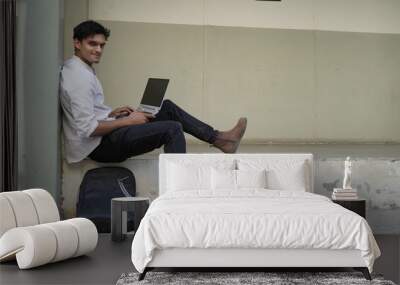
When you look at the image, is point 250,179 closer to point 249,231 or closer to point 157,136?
point 157,136

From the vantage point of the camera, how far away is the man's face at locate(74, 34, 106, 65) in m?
6.20

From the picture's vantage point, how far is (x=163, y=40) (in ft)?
20.4

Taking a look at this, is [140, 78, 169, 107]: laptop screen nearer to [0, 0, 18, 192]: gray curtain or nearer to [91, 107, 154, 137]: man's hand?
[91, 107, 154, 137]: man's hand

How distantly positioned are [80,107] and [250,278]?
2.93 meters

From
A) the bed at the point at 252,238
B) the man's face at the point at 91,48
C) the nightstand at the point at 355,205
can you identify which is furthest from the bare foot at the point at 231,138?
the bed at the point at 252,238

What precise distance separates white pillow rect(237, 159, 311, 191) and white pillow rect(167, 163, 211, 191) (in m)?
Answer: 0.43

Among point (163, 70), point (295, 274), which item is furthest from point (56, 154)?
point (295, 274)

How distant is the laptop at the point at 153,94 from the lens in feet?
20.4

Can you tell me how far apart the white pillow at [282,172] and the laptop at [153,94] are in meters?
1.12

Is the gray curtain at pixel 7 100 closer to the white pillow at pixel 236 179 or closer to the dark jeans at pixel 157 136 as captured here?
the dark jeans at pixel 157 136

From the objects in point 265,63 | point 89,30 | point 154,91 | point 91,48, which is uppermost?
point 89,30

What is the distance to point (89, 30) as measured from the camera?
6.19 metres

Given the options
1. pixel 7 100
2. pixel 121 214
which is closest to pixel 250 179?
pixel 121 214

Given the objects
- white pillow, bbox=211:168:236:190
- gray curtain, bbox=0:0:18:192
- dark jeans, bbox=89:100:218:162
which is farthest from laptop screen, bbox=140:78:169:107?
gray curtain, bbox=0:0:18:192
